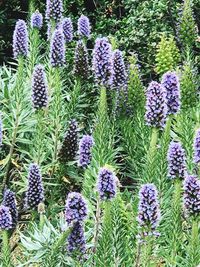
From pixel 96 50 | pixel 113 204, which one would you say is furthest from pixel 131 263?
pixel 96 50

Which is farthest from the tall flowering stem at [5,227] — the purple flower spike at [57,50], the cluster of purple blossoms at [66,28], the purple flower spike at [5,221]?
the cluster of purple blossoms at [66,28]

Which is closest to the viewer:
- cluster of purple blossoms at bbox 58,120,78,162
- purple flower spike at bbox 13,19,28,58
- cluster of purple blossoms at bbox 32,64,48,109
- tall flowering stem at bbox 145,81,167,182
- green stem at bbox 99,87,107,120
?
tall flowering stem at bbox 145,81,167,182

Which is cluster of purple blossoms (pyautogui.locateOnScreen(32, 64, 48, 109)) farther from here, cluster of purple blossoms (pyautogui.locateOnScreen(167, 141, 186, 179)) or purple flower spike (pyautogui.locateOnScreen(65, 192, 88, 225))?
purple flower spike (pyautogui.locateOnScreen(65, 192, 88, 225))

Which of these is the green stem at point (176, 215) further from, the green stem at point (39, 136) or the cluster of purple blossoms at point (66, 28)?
the cluster of purple blossoms at point (66, 28)

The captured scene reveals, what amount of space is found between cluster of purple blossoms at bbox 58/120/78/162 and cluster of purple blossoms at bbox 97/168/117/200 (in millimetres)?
1308

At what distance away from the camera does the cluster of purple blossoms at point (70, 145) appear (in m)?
3.93

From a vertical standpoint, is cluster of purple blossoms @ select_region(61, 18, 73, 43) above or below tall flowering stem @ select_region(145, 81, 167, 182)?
above

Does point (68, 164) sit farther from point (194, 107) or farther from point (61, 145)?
point (194, 107)

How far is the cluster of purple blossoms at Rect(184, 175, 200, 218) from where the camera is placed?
8.38 feet

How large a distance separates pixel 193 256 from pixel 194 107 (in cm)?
171

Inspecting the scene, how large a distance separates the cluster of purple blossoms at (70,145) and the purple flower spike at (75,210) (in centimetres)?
134

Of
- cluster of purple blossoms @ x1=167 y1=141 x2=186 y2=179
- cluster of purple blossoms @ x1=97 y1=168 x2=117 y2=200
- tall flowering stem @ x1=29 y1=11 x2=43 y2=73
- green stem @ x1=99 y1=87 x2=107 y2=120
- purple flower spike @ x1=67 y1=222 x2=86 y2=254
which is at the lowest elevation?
purple flower spike @ x1=67 y1=222 x2=86 y2=254

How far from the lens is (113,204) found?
283 cm

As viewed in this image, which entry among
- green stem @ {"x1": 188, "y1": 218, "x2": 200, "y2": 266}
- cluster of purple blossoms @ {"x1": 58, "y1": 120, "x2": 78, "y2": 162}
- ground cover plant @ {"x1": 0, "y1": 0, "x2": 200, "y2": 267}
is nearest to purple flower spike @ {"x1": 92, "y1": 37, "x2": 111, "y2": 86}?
ground cover plant @ {"x1": 0, "y1": 0, "x2": 200, "y2": 267}
